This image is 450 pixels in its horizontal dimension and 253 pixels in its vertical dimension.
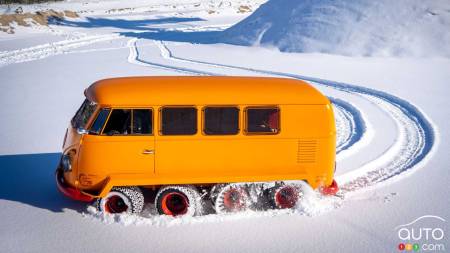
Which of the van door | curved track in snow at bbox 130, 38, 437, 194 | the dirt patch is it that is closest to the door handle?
Result: the van door

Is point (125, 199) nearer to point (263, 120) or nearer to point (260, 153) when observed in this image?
point (260, 153)

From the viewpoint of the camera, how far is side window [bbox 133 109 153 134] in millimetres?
7754

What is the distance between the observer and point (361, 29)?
1204 inches

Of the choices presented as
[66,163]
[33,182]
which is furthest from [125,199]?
[33,182]

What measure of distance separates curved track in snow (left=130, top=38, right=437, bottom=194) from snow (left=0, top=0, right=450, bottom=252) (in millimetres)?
36

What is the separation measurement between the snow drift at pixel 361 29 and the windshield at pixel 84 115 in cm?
2364

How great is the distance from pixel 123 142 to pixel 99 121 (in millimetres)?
555

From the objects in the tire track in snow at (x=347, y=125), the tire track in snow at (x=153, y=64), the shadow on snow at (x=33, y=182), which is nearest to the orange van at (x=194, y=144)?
the shadow on snow at (x=33, y=182)

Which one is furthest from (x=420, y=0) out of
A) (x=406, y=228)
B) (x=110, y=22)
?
(x=110, y=22)

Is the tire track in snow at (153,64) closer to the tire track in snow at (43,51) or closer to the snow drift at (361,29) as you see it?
the tire track in snow at (43,51)

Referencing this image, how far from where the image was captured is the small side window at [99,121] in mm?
7684

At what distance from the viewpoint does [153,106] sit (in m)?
7.72

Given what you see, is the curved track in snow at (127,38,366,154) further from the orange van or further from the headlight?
the headlight

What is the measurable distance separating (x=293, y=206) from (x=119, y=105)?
3.75 metres
